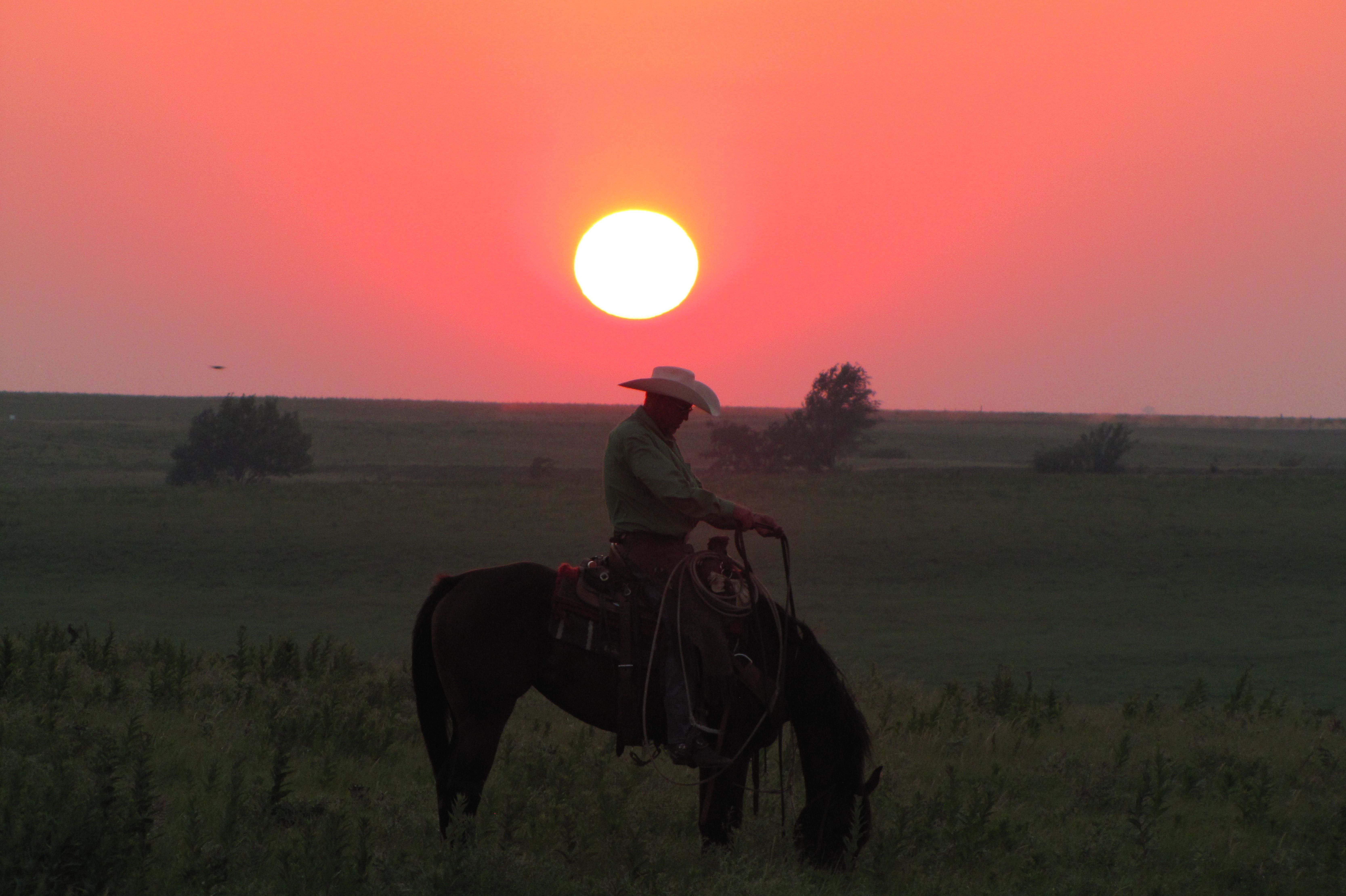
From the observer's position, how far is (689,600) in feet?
20.5

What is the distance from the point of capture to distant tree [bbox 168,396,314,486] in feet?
183

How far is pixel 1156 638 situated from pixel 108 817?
23.8 metres

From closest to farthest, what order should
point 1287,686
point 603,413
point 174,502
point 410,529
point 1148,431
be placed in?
1. point 1287,686
2. point 410,529
3. point 174,502
4. point 1148,431
5. point 603,413

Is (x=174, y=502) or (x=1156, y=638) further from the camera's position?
(x=174, y=502)

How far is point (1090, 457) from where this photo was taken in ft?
202

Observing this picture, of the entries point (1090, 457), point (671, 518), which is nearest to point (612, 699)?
point (671, 518)

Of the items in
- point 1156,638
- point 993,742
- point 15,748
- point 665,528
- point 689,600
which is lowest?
point 1156,638

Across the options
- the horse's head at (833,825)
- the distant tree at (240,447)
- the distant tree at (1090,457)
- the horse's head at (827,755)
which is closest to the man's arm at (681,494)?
the horse's head at (827,755)

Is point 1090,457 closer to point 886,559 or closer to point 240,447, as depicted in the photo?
point 886,559

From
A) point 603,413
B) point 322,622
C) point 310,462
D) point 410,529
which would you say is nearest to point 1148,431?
point 603,413

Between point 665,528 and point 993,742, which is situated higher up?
point 665,528

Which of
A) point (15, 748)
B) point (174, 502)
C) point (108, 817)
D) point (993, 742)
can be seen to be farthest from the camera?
point (174, 502)

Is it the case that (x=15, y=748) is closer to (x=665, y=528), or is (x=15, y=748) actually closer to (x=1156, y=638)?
(x=665, y=528)

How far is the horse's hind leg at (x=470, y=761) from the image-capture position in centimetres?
630
